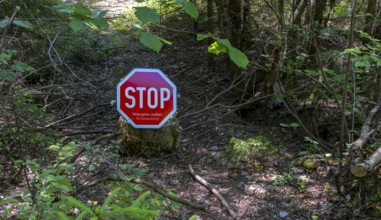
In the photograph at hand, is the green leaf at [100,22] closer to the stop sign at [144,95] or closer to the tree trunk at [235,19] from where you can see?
the stop sign at [144,95]

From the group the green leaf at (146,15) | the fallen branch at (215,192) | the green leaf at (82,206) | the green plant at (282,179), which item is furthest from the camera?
the green plant at (282,179)

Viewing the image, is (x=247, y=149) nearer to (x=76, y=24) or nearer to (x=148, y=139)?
(x=148, y=139)

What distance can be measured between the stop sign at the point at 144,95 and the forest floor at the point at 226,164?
66cm

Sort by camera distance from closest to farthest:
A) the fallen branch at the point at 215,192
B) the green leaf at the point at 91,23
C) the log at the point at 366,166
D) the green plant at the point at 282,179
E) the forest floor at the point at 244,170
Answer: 1. the green leaf at the point at 91,23
2. the log at the point at 366,166
3. the fallen branch at the point at 215,192
4. the forest floor at the point at 244,170
5. the green plant at the point at 282,179

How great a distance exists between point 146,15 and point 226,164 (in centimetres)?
304

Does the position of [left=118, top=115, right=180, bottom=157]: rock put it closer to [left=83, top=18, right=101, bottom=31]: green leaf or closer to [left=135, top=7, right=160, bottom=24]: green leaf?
[left=83, top=18, right=101, bottom=31]: green leaf

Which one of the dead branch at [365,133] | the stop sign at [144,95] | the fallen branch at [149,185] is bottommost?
the fallen branch at [149,185]

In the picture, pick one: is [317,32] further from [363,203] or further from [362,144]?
[363,203]

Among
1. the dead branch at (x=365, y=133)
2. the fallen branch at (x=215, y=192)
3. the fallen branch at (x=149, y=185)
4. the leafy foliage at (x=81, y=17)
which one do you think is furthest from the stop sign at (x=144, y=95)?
the leafy foliage at (x=81, y=17)

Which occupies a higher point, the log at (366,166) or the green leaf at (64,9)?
the green leaf at (64,9)

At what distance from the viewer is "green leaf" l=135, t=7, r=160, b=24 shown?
189 centimetres

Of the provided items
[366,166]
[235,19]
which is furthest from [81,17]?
[235,19]

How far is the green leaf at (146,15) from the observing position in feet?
6.19

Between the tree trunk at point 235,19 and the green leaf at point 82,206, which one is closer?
the green leaf at point 82,206
